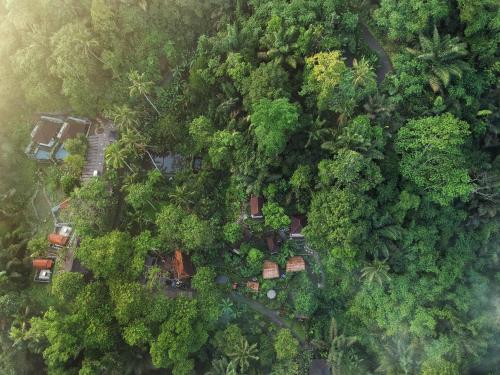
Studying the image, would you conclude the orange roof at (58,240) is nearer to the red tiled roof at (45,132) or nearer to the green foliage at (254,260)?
the red tiled roof at (45,132)

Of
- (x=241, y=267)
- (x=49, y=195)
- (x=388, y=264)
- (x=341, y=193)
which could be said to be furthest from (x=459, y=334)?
(x=49, y=195)

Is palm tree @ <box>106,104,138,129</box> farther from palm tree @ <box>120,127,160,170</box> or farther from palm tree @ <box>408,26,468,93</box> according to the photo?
palm tree @ <box>408,26,468,93</box>

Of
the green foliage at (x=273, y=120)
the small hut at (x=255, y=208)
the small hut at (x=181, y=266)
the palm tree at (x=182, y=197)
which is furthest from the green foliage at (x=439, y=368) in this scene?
the palm tree at (x=182, y=197)

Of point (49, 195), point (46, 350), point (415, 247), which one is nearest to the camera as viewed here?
point (46, 350)

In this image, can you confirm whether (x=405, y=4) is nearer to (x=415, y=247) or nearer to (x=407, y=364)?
(x=415, y=247)

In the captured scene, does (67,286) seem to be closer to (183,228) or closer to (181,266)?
(181,266)

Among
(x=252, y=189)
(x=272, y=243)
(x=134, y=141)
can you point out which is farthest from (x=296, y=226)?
(x=134, y=141)
